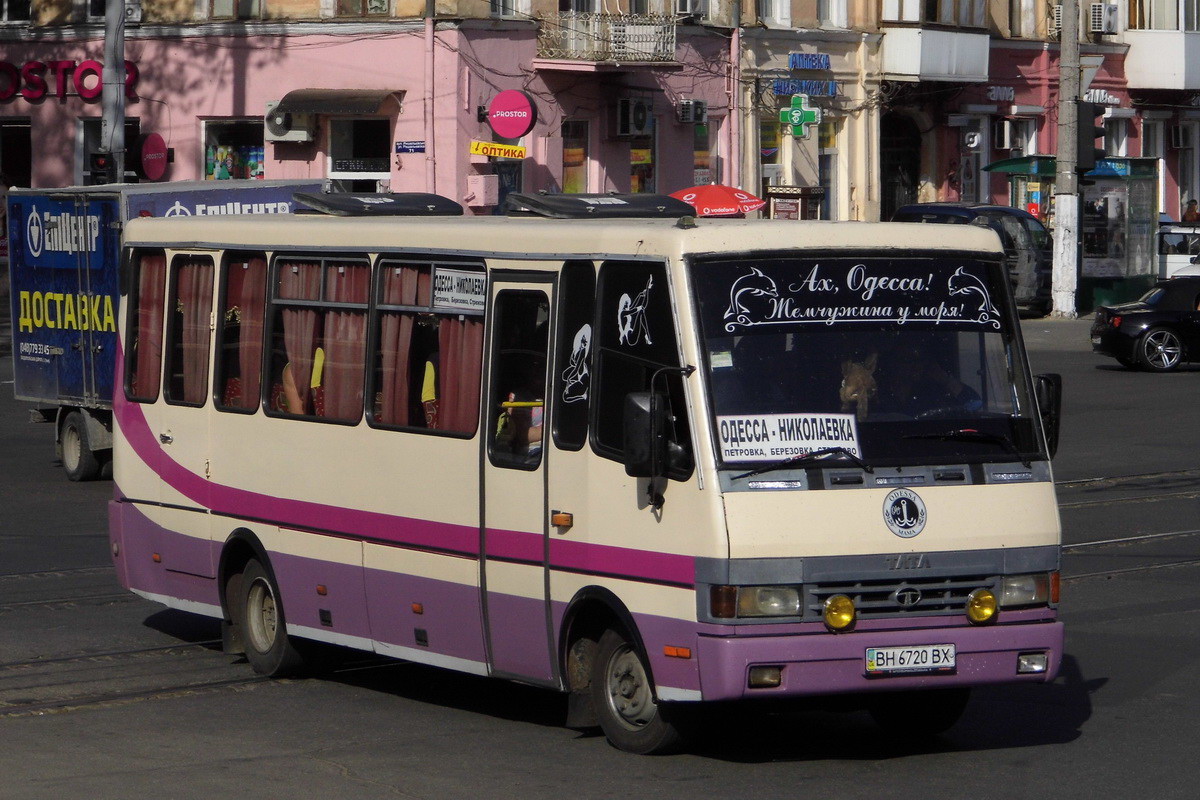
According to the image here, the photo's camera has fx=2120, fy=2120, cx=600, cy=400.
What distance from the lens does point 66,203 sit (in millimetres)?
19875

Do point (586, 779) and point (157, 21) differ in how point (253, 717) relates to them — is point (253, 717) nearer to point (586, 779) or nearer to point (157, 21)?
point (586, 779)

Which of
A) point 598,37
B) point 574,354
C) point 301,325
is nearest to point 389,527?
point 301,325

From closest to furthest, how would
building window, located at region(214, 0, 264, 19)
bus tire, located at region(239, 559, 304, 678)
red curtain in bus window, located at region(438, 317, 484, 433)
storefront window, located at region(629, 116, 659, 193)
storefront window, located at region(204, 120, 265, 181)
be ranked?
1. red curtain in bus window, located at region(438, 317, 484, 433)
2. bus tire, located at region(239, 559, 304, 678)
3. building window, located at region(214, 0, 264, 19)
4. storefront window, located at region(204, 120, 265, 181)
5. storefront window, located at region(629, 116, 659, 193)

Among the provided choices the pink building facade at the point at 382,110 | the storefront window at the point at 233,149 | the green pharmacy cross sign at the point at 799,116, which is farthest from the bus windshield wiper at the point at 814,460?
the green pharmacy cross sign at the point at 799,116

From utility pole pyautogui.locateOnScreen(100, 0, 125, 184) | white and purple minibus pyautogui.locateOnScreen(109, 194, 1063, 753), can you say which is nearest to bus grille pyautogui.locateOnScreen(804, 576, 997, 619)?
white and purple minibus pyautogui.locateOnScreen(109, 194, 1063, 753)

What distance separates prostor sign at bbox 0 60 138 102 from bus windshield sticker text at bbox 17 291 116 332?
18418mm

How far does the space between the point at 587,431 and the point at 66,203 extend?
1259 centimetres

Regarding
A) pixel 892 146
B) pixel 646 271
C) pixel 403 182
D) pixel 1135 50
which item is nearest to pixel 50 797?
pixel 646 271

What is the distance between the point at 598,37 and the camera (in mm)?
37062

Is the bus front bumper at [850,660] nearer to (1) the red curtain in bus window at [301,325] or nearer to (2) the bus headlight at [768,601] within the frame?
(2) the bus headlight at [768,601]

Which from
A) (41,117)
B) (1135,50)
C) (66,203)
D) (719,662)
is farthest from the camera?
(1135,50)

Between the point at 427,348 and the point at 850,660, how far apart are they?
2.70m

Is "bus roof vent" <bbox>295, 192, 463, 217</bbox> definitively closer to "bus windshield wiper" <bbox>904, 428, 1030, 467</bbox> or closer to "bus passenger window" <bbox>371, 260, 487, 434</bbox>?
"bus passenger window" <bbox>371, 260, 487, 434</bbox>

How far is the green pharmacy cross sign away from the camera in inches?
1645
